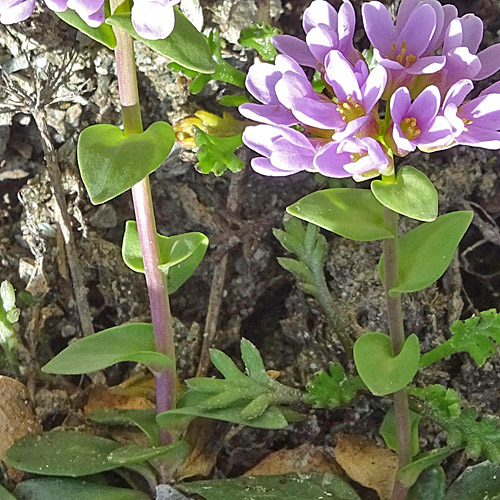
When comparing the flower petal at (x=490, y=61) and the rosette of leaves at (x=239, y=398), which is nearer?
the flower petal at (x=490, y=61)

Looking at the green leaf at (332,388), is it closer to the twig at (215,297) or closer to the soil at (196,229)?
the soil at (196,229)

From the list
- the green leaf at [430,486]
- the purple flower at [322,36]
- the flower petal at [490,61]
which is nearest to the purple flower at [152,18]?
the purple flower at [322,36]

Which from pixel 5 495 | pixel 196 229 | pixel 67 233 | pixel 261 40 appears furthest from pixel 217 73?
pixel 5 495

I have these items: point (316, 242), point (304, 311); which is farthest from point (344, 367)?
point (316, 242)

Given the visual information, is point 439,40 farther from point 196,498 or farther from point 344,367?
point 196,498

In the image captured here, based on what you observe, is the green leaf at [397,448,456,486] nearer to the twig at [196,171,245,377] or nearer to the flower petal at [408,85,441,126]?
the twig at [196,171,245,377]
